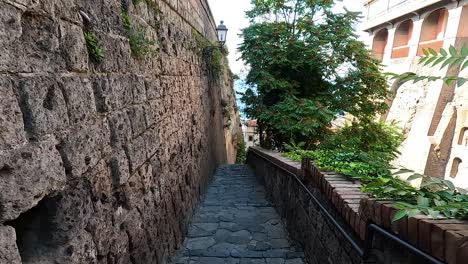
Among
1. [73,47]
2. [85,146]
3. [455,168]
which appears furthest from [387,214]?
[455,168]

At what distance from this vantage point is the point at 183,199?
4.01 metres

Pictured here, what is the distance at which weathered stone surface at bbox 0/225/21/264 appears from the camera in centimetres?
103

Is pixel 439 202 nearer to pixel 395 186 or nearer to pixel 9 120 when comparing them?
pixel 395 186

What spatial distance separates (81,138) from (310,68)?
6403 mm

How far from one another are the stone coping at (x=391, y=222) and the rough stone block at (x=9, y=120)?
1.73 metres

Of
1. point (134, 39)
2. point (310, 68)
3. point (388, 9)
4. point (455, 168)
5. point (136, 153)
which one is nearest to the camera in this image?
point (136, 153)

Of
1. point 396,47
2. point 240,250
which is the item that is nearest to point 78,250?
point 240,250

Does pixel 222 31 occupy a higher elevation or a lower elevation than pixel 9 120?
higher

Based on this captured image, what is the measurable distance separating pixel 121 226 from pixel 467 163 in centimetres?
1361

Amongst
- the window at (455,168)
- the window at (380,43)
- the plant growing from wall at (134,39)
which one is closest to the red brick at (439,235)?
the plant growing from wall at (134,39)

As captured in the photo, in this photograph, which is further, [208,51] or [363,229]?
[208,51]

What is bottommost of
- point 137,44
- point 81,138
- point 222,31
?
point 81,138

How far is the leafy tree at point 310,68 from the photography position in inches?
273

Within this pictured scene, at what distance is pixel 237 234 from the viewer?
4031 mm
